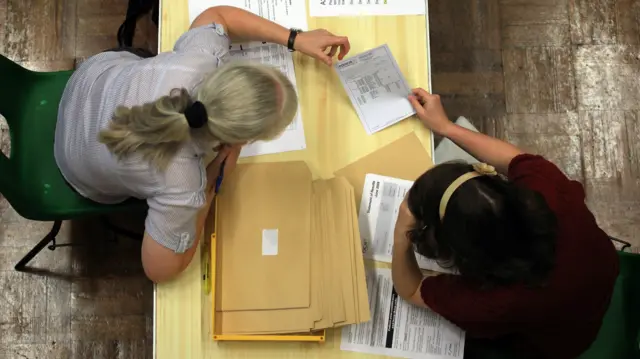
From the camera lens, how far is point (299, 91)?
124 centimetres

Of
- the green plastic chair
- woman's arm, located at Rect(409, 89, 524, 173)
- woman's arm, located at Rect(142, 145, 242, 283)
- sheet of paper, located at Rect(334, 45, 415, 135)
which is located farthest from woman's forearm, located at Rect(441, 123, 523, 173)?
the green plastic chair

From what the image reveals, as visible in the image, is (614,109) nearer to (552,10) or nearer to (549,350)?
(552,10)

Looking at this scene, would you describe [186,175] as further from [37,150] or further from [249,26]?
[37,150]

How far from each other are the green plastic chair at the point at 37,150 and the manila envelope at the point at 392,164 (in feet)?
1.70

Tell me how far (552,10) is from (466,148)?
1091mm

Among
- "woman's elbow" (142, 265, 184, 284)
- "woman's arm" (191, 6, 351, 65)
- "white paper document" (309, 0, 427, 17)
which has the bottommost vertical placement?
"woman's elbow" (142, 265, 184, 284)

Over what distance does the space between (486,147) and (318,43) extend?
0.46 m

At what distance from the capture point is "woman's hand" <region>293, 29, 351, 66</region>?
121 cm

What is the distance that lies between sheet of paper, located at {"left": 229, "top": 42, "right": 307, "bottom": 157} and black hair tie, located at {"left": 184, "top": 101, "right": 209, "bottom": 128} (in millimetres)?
296

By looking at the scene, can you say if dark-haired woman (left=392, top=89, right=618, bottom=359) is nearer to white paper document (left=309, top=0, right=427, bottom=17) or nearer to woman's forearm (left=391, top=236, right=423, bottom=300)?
woman's forearm (left=391, top=236, right=423, bottom=300)

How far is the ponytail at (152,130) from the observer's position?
0.90m

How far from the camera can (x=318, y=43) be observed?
1.21 meters

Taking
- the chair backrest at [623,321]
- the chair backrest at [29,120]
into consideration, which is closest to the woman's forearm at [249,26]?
the chair backrest at [29,120]

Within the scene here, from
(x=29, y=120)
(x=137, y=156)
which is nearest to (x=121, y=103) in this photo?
(x=137, y=156)
